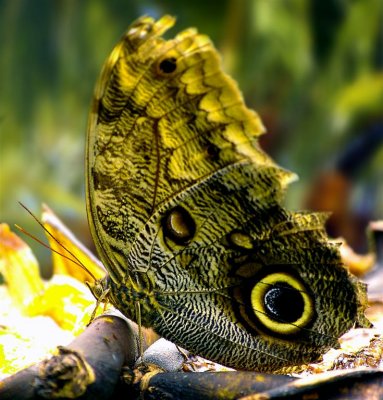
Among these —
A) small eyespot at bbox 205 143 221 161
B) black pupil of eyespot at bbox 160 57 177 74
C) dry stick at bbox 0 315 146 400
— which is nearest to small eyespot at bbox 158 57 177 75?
black pupil of eyespot at bbox 160 57 177 74

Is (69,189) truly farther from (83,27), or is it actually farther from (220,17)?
(220,17)

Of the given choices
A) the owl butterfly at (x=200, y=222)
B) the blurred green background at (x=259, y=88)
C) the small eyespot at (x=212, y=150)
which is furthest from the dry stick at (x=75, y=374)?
the blurred green background at (x=259, y=88)

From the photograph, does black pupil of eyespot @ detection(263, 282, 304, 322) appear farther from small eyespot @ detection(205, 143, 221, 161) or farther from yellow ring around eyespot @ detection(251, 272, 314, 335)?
small eyespot @ detection(205, 143, 221, 161)

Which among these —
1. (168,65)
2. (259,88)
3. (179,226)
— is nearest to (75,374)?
(179,226)

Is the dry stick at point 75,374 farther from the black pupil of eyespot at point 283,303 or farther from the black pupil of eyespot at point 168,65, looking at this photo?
the black pupil of eyespot at point 168,65

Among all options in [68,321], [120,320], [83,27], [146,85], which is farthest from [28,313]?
[83,27]
